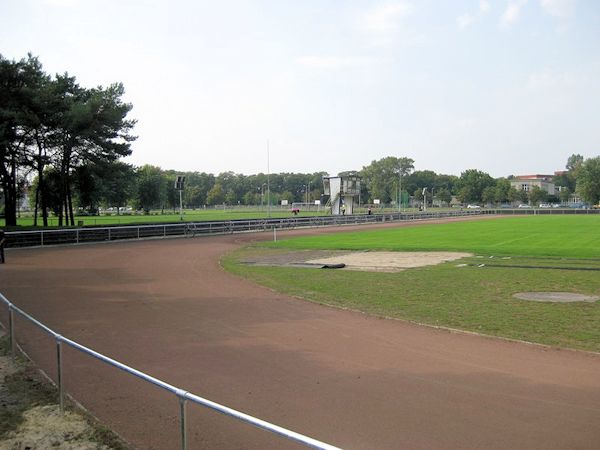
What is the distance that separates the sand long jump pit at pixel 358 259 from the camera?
21403 millimetres

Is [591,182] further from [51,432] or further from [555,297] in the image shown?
[51,432]

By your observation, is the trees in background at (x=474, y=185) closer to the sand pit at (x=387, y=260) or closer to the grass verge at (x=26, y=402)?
the sand pit at (x=387, y=260)

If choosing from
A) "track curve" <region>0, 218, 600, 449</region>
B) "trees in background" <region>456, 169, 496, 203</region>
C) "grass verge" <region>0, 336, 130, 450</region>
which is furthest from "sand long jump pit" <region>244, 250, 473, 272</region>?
"trees in background" <region>456, 169, 496, 203</region>

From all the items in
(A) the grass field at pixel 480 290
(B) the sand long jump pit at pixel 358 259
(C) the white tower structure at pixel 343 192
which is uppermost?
(C) the white tower structure at pixel 343 192

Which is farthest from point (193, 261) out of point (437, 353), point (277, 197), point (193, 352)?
point (277, 197)

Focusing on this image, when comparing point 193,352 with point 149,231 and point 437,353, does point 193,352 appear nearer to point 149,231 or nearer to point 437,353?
point 437,353

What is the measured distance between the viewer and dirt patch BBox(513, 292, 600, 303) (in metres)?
13.1

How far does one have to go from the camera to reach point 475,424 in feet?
18.7

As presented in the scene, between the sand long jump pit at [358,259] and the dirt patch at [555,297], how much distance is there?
6.37 meters

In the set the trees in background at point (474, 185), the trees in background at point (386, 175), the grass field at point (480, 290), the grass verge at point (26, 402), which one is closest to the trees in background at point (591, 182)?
the trees in background at point (474, 185)

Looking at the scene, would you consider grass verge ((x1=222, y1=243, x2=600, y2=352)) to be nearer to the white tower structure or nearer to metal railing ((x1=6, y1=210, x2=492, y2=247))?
metal railing ((x1=6, y1=210, x2=492, y2=247))

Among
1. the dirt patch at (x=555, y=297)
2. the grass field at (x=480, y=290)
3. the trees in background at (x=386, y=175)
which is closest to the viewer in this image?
the grass field at (x=480, y=290)

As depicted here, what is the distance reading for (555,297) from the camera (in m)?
13.5

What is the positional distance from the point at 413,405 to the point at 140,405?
3460mm
